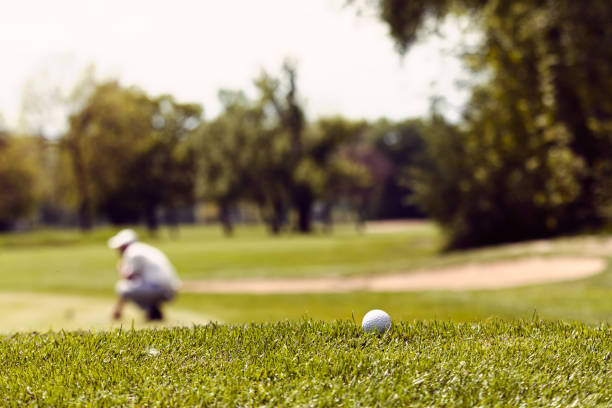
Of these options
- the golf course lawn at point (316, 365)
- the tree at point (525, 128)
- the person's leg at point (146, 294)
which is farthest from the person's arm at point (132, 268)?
the tree at point (525, 128)

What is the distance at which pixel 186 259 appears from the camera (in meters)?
27.5

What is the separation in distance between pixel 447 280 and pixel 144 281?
38.1 ft

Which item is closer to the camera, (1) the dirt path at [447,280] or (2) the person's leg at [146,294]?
(2) the person's leg at [146,294]

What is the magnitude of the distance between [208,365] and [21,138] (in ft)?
160

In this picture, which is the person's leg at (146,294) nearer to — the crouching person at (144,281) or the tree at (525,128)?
the crouching person at (144,281)

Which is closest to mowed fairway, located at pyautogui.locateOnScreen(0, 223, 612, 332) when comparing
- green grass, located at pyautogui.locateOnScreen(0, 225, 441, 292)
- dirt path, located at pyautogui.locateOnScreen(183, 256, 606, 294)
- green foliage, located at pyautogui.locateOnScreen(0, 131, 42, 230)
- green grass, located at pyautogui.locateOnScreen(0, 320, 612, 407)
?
green grass, located at pyautogui.locateOnScreen(0, 225, 441, 292)

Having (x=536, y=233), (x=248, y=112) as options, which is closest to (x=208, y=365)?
(x=536, y=233)

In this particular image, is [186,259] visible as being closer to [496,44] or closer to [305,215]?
[496,44]

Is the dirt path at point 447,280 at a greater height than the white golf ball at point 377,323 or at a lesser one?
lesser

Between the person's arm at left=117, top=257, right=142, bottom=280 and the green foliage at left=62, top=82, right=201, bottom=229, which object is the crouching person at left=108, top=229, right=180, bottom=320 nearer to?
the person's arm at left=117, top=257, right=142, bottom=280

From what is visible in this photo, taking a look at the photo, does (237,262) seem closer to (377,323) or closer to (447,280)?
(447,280)

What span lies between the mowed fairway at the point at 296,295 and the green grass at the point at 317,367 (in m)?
0.75

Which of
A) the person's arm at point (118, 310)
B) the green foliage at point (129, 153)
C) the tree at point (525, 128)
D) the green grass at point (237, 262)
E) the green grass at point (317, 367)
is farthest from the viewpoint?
the green foliage at point (129, 153)

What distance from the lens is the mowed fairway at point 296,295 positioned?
11195 millimetres
